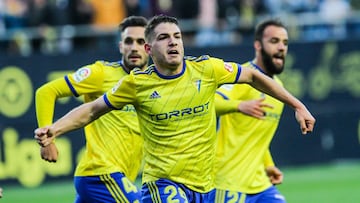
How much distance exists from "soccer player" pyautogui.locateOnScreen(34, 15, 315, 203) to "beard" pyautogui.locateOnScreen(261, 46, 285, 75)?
1.83 metres

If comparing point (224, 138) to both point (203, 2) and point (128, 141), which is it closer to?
point (128, 141)

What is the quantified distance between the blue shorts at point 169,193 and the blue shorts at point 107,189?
924mm

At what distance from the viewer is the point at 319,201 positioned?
1584cm

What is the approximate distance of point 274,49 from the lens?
11.1 meters

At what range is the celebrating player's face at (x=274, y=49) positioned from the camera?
10969mm

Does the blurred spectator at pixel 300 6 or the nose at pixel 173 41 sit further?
the blurred spectator at pixel 300 6

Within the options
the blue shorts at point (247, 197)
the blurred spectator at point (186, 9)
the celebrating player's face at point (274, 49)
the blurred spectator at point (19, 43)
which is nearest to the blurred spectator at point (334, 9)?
the blurred spectator at point (186, 9)

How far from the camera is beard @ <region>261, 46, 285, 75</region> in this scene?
10.9m

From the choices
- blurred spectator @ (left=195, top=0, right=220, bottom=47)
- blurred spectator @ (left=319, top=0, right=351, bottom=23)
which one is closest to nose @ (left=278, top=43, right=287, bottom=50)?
blurred spectator @ (left=195, top=0, right=220, bottom=47)

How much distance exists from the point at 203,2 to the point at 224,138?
9820mm

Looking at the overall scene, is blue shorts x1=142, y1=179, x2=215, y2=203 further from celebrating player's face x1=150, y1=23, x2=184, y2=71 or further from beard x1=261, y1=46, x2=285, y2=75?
beard x1=261, y1=46, x2=285, y2=75

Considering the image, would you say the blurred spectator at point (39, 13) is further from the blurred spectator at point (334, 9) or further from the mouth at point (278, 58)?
the mouth at point (278, 58)

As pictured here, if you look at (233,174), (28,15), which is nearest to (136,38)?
(233,174)

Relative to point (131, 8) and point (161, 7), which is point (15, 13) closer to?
point (131, 8)
